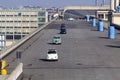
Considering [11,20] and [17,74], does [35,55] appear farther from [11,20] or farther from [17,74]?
[11,20]

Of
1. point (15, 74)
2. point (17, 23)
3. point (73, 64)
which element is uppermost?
point (15, 74)

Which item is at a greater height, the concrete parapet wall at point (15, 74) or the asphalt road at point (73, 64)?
the concrete parapet wall at point (15, 74)

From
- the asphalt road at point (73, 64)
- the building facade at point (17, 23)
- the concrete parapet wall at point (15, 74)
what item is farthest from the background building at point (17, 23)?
the concrete parapet wall at point (15, 74)

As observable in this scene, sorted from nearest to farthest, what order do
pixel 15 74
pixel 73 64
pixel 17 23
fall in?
pixel 15 74, pixel 73 64, pixel 17 23

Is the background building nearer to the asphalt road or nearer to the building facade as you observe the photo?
the building facade

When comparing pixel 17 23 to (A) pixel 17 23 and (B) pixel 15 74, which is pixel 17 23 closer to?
(A) pixel 17 23

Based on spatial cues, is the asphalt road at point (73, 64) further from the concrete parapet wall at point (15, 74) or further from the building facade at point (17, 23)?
the building facade at point (17, 23)

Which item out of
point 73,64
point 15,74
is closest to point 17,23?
point 73,64

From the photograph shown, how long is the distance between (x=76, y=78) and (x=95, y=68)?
5919 mm

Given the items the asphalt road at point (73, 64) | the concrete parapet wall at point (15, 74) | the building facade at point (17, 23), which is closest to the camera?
the concrete parapet wall at point (15, 74)

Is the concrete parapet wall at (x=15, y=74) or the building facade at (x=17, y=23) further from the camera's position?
the building facade at (x=17, y=23)

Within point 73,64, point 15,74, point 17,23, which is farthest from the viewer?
point 17,23

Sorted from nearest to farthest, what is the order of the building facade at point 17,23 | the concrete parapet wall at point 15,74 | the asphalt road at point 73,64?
the concrete parapet wall at point 15,74 < the asphalt road at point 73,64 < the building facade at point 17,23

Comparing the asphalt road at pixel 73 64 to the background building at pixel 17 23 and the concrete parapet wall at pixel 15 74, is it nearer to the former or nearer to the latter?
the concrete parapet wall at pixel 15 74
